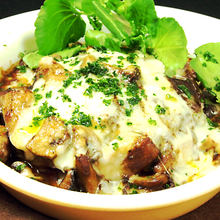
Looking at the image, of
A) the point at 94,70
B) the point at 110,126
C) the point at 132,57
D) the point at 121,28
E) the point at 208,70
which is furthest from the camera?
the point at 121,28

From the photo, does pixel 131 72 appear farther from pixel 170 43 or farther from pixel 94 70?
pixel 170 43

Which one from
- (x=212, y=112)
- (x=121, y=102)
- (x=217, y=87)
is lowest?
(x=212, y=112)

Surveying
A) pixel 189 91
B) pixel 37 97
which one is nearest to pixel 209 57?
pixel 189 91

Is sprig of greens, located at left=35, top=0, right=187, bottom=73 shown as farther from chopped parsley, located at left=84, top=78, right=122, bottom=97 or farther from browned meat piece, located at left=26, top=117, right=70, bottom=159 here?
browned meat piece, located at left=26, top=117, right=70, bottom=159

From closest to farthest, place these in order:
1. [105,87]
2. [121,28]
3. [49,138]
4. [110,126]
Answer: [49,138], [110,126], [105,87], [121,28]

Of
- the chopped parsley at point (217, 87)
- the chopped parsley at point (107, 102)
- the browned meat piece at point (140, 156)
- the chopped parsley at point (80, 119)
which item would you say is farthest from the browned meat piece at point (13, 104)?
the chopped parsley at point (217, 87)

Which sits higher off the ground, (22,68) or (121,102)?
(121,102)

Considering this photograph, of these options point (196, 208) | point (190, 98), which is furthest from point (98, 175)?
point (190, 98)
